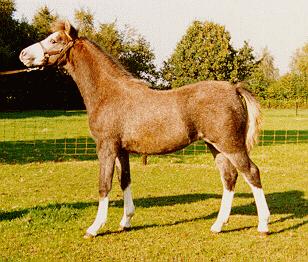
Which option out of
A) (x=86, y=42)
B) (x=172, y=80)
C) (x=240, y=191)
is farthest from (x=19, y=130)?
(x=172, y=80)

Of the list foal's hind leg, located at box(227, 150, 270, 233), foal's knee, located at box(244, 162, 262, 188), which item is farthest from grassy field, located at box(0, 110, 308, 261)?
foal's knee, located at box(244, 162, 262, 188)

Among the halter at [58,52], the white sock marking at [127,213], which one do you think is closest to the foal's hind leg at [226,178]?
the white sock marking at [127,213]

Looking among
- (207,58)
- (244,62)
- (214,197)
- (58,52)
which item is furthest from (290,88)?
(58,52)

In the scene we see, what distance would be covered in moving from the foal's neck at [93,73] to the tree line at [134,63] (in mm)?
35928

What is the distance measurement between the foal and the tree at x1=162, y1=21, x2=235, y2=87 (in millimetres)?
46644

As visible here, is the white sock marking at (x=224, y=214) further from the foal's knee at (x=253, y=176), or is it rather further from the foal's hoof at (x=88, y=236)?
the foal's hoof at (x=88, y=236)

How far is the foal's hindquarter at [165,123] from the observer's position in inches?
247

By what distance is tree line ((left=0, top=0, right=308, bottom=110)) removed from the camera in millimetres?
43469

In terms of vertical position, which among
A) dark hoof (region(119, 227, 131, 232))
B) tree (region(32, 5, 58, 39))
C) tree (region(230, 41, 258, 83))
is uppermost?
tree (region(32, 5, 58, 39))

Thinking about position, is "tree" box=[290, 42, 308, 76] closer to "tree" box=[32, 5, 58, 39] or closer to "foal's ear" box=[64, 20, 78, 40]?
"tree" box=[32, 5, 58, 39]

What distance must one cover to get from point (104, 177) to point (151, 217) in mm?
1569

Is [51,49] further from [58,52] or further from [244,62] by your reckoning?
[244,62]

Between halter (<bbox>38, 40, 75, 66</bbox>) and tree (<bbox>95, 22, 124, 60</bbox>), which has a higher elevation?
tree (<bbox>95, 22, 124, 60</bbox>)

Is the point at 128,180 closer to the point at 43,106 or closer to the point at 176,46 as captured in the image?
the point at 43,106
